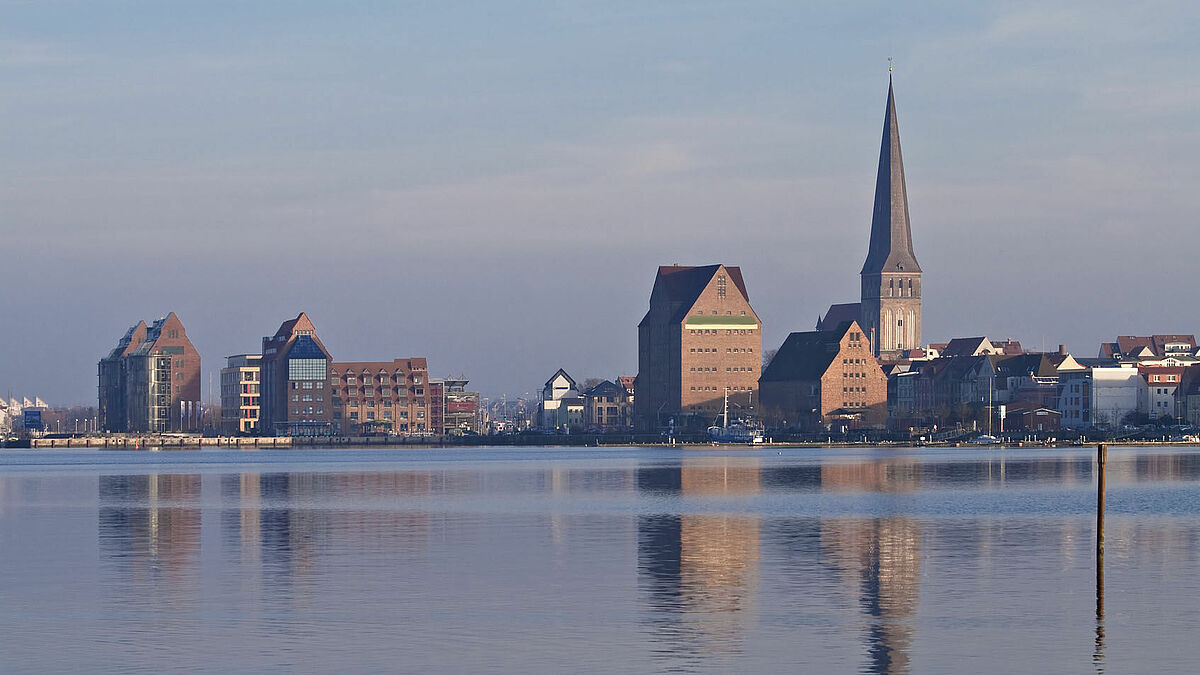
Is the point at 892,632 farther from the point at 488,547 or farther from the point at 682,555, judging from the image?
the point at 488,547

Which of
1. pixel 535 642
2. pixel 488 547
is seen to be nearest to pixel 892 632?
pixel 535 642

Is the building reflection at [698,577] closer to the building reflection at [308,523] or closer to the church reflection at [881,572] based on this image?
the church reflection at [881,572]

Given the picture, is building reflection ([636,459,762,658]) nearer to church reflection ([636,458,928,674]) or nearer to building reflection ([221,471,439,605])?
church reflection ([636,458,928,674])

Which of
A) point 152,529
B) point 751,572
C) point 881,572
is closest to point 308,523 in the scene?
point 152,529

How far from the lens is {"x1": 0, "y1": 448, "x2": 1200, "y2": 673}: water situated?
2956 cm

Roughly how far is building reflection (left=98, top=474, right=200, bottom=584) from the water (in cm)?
25

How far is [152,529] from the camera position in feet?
191

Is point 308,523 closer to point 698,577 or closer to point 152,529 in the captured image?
point 152,529

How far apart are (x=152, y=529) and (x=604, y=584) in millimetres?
23823

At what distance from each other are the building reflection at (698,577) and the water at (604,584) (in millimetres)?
122

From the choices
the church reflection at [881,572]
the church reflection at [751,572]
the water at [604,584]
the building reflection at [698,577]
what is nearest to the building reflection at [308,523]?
the water at [604,584]

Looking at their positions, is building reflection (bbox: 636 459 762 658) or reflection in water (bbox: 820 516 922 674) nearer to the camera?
reflection in water (bbox: 820 516 922 674)

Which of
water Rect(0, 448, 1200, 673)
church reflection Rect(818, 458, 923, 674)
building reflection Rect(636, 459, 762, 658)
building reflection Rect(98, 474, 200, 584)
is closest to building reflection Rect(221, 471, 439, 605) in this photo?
water Rect(0, 448, 1200, 673)

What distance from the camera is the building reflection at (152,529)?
4444 cm
